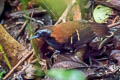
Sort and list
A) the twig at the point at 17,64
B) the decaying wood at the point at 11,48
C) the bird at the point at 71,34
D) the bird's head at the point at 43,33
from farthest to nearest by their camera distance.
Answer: the decaying wood at the point at 11,48 < the twig at the point at 17,64 < the bird's head at the point at 43,33 < the bird at the point at 71,34

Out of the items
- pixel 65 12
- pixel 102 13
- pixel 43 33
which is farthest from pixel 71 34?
pixel 102 13

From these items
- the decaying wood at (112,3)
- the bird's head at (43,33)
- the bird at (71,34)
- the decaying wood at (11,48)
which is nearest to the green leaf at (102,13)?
the decaying wood at (112,3)

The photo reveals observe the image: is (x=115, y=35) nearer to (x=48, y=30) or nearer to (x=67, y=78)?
(x=48, y=30)

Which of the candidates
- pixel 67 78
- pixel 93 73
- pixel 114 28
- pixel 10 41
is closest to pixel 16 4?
pixel 10 41

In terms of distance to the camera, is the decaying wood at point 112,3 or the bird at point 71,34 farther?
the decaying wood at point 112,3

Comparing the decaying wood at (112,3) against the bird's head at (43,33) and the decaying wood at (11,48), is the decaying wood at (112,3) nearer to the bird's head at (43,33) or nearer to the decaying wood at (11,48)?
the bird's head at (43,33)

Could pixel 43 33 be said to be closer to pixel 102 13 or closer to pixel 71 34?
pixel 71 34

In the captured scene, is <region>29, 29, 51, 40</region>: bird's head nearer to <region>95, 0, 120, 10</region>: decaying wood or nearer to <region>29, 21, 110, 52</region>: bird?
<region>29, 21, 110, 52</region>: bird
